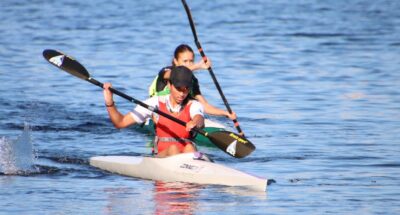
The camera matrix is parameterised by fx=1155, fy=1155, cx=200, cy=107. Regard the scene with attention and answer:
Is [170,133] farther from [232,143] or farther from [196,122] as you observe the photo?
[232,143]

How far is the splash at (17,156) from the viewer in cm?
1216

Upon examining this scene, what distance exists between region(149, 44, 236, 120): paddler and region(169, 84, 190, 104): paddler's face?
134 centimetres

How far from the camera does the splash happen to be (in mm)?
12156

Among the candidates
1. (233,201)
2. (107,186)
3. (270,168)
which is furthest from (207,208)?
(270,168)

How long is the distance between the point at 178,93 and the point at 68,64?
5.30ft

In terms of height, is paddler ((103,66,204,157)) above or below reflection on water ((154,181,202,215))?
above

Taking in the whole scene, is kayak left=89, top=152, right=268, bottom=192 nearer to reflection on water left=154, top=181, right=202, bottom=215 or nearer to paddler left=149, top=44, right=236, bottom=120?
reflection on water left=154, top=181, right=202, bottom=215

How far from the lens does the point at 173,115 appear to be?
37.2 feet

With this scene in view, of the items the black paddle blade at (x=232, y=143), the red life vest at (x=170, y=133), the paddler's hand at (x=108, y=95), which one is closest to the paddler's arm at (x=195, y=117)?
the red life vest at (x=170, y=133)

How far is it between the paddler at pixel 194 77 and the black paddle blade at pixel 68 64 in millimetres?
1170

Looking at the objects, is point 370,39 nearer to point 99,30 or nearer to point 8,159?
point 99,30

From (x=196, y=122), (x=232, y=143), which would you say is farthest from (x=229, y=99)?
(x=196, y=122)

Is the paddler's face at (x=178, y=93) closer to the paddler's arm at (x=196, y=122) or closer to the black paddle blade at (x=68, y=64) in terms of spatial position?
the paddler's arm at (x=196, y=122)

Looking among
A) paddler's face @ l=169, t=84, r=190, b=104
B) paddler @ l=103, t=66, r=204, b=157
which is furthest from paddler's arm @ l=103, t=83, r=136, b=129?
paddler's face @ l=169, t=84, r=190, b=104
